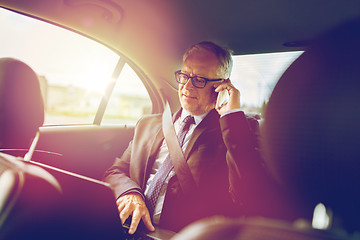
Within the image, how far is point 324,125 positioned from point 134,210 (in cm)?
111

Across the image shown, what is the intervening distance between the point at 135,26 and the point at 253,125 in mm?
1039

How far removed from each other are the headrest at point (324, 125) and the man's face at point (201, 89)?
1.14 m

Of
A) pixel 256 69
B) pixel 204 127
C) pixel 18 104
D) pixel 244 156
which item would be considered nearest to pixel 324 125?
pixel 244 156

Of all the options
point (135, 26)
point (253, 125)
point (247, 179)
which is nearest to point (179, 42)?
point (135, 26)

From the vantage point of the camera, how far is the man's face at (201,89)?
5.44 ft

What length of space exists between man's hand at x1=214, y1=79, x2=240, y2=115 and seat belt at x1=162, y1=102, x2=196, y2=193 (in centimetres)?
29

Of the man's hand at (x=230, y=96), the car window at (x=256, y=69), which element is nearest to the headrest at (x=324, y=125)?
the man's hand at (x=230, y=96)

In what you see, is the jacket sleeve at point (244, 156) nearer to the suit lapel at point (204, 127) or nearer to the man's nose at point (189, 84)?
the suit lapel at point (204, 127)

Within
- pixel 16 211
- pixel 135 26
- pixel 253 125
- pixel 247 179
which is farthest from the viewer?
pixel 135 26

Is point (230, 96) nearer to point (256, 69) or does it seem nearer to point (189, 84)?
point (189, 84)

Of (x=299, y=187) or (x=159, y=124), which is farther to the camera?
(x=159, y=124)

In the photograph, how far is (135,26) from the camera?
78.2 inches

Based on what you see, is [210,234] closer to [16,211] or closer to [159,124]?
[16,211]

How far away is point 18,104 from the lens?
41.7 inches
